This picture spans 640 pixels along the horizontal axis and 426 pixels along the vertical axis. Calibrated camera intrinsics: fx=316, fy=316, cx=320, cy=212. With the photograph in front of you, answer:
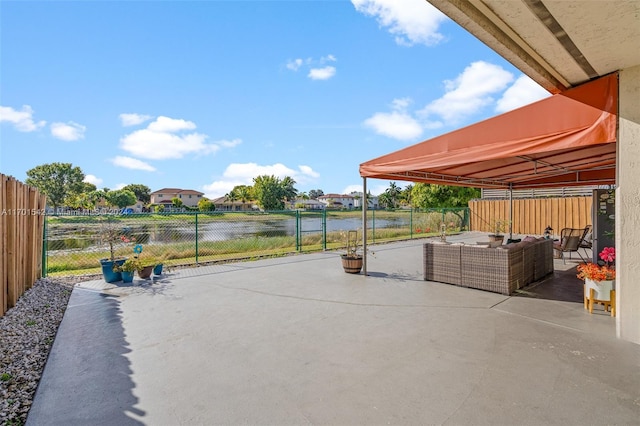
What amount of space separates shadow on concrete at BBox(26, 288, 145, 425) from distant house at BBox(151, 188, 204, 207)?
86.2 metres

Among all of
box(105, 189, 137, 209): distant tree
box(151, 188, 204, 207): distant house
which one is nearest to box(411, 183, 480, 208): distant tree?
box(105, 189, 137, 209): distant tree

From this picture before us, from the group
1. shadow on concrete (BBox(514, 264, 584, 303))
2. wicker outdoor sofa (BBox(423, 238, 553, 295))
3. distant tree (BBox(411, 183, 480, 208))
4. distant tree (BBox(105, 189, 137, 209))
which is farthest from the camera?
distant tree (BBox(105, 189, 137, 209))

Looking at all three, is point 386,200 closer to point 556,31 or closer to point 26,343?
point 556,31

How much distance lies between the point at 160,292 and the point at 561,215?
16.7 m

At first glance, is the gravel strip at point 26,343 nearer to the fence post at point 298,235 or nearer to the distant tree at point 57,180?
the fence post at point 298,235

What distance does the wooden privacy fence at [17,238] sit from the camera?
4.09m

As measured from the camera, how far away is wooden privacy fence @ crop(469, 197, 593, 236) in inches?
555

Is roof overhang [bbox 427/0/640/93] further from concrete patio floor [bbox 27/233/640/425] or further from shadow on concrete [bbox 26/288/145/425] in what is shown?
shadow on concrete [bbox 26/288/145/425]

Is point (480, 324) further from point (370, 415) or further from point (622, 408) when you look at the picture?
point (370, 415)

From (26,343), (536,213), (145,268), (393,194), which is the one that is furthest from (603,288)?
(393,194)

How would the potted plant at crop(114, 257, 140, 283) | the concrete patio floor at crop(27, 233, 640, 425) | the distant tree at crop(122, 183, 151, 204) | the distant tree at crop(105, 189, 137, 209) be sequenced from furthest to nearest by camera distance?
the distant tree at crop(122, 183, 151, 204), the distant tree at crop(105, 189, 137, 209), the potted plant at crop(114, 257, 140, 283), the concrete patio floor at crop(27, 233, 640, 425)

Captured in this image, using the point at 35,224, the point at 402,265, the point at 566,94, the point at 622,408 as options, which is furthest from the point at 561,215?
the point at 35,224

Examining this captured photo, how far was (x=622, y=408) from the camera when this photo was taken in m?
2.01

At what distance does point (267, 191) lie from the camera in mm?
53938
